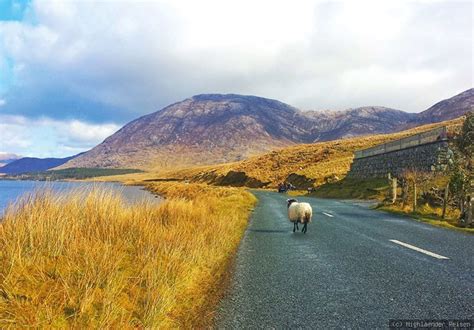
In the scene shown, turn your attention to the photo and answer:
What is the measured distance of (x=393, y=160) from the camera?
44062 mm

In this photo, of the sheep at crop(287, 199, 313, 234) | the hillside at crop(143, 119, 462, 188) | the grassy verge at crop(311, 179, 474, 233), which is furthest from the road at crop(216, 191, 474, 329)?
the hillside at crop(143, 119, 462, 188)

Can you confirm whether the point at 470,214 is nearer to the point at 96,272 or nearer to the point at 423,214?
the point at 423,214

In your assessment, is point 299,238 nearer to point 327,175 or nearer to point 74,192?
point 74,192

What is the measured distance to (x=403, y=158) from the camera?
41.7m

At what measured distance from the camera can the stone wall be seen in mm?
34625

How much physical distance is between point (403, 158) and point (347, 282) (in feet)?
127

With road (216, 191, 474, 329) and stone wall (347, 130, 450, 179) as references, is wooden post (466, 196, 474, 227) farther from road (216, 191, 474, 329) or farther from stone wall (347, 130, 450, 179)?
stone wall (347, 130, 450, 179)

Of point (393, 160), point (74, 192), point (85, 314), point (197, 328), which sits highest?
point (393, 160)

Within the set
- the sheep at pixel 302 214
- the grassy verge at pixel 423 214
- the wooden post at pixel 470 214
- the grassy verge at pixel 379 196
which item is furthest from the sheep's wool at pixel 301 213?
the wooden post at pixel 470 214

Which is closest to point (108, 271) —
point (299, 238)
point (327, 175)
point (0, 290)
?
point (0, 290)

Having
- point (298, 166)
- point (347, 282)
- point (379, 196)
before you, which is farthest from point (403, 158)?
point (298, 166)

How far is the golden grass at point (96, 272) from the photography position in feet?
14.8

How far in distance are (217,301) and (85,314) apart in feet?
7.07

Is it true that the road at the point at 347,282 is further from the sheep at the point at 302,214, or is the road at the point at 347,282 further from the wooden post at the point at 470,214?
the wooden post at the point at 470,214
